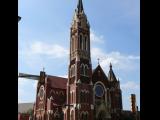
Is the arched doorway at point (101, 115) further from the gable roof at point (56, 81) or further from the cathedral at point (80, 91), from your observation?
the gable roof at point (56, 81)

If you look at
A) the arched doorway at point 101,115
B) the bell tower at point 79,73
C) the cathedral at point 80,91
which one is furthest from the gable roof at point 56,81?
the arched doorway at point 101,115

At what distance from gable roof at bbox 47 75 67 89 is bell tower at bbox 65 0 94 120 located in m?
4.48

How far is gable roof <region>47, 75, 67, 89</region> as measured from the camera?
65819 millimetres

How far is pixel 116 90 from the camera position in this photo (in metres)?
68.3

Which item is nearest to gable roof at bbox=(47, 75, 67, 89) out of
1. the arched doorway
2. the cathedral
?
the cathedral

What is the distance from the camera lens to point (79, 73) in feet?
200

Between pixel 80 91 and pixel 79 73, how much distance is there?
347cm

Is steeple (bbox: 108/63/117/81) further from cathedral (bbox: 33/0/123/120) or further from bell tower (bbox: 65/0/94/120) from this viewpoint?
bell tower (bbox: 65/0/94/120)

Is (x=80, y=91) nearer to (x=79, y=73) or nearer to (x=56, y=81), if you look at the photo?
(x=79, y=73)

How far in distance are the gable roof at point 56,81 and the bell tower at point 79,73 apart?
14.7ft

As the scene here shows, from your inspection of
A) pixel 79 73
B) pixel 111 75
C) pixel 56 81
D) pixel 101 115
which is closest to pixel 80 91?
pixel 79 73
